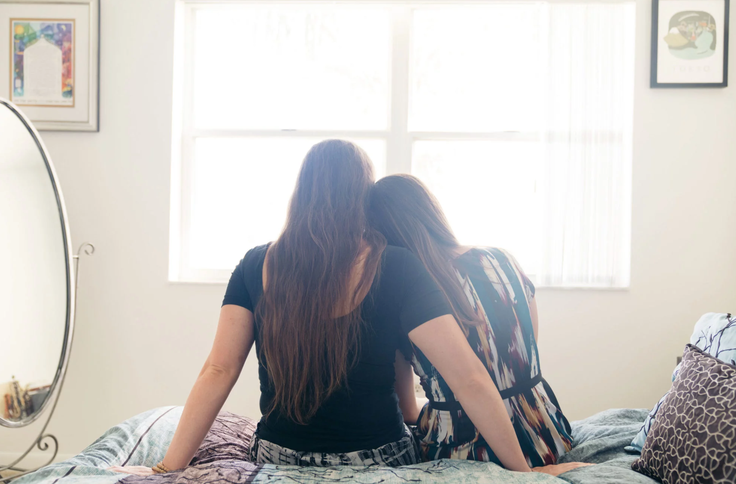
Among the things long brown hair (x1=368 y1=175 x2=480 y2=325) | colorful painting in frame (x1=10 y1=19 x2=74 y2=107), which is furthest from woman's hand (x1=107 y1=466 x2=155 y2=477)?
colorful painting in frame (x1=10 y1=19 x2=74 y2=107)

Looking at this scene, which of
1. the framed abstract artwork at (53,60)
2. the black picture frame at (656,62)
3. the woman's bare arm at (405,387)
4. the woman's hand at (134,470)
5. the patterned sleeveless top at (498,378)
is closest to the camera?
the woman's hand at (134,470)

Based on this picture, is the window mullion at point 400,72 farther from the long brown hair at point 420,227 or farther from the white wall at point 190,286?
the long brown hair at point 420,227

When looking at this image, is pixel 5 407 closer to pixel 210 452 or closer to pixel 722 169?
pixel 210 452

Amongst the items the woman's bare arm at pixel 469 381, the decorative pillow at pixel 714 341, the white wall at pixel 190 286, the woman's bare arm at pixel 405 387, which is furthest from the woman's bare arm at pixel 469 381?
the white wall at pixel 190 286

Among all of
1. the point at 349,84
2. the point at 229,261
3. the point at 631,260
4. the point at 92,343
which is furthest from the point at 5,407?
the point at 631,260

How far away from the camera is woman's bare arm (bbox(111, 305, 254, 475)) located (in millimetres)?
1195

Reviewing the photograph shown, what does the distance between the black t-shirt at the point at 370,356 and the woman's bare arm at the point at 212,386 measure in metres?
0.03

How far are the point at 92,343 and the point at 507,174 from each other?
223 centimetres

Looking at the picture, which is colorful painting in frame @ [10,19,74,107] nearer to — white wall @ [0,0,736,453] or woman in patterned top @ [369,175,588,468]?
white wall @ [0,0,736,453]

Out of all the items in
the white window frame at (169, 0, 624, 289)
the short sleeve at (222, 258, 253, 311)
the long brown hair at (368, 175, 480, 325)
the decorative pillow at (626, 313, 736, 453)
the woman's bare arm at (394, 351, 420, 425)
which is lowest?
the woman's bare arm at (394, 351, 420, 425)

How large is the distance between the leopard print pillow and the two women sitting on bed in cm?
20

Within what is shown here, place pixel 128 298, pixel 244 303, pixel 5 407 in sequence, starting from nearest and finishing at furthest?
pixel 244 303 → pixel 5 407 → pixel 128 298

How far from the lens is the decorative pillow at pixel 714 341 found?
4.06 feet

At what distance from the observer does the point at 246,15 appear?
274 cm
